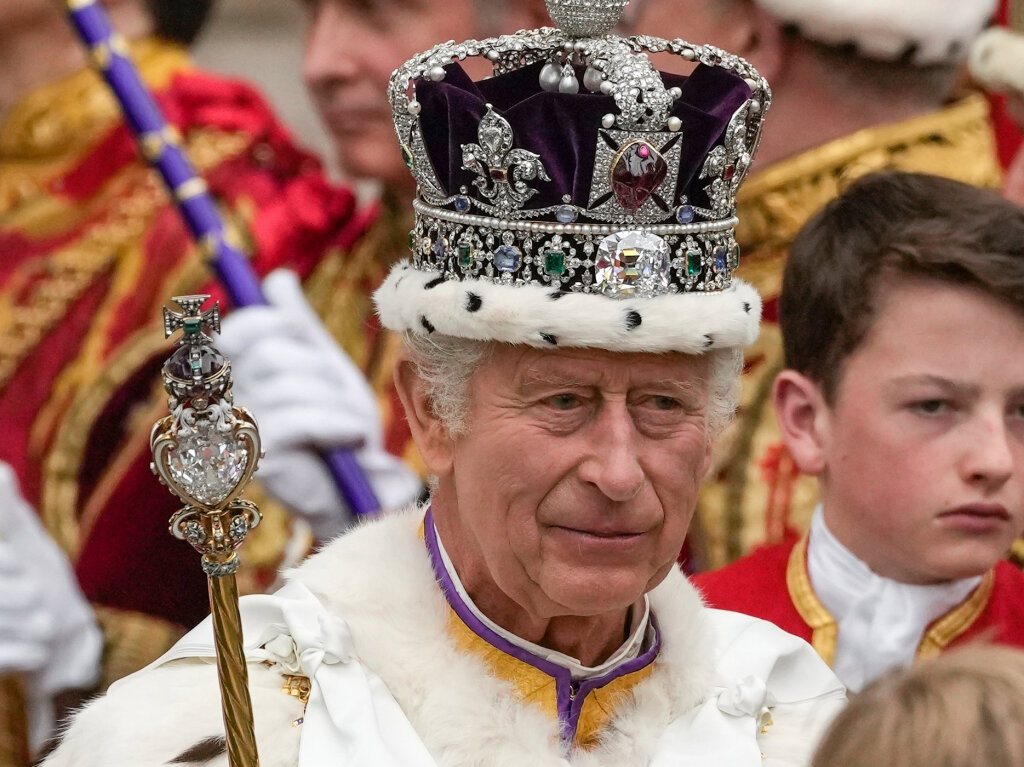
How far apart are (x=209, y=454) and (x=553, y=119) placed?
608mm

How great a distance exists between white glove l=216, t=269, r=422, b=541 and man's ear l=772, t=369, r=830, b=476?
1037 millimetres

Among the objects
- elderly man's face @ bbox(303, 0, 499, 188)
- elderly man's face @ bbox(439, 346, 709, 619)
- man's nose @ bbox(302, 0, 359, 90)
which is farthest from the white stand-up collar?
man's nose @ bbox(302, 0, 359, 90)

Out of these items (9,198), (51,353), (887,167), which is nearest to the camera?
(887,167)

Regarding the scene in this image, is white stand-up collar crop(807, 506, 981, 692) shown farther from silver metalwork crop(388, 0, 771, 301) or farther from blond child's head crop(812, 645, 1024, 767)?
blond child's head crop(812, 645, 1024, 767)

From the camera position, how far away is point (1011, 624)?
2.84 meters

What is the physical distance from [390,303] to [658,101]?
42 centimetres

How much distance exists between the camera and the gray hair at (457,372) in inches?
→ 84.6

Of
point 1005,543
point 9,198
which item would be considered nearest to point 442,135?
point 1005,543

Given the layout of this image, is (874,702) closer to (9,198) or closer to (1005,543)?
(1005,543)

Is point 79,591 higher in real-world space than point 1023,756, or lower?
lower

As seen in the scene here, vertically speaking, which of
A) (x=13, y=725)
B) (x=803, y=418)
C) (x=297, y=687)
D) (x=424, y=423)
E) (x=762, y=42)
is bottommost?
(x=13, y=725)

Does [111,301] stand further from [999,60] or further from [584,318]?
[584,318]

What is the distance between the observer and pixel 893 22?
3604 mm

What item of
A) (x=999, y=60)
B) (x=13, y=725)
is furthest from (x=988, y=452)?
(x=13, y=725)
